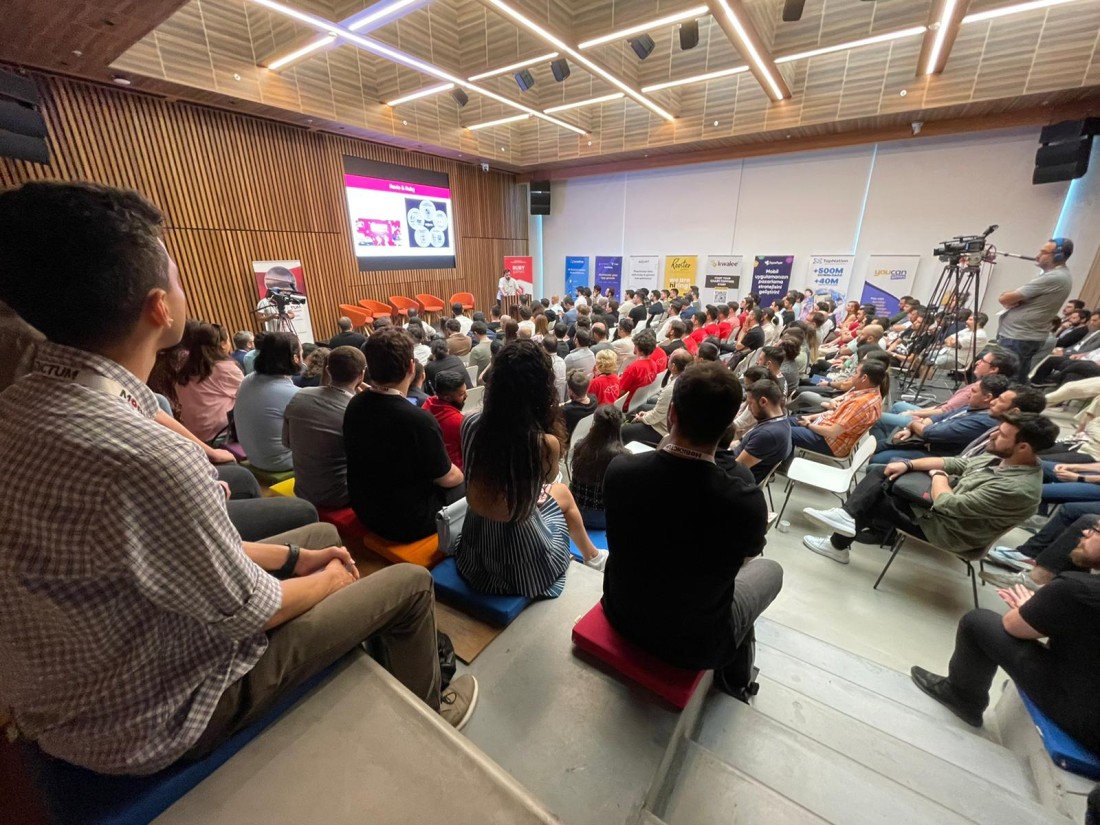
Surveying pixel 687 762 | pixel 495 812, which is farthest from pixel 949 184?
pixel 495 812

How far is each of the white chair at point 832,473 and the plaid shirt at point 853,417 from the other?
0.09m

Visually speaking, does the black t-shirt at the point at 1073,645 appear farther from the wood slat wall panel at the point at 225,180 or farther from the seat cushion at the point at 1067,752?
the wood slat wall panel at the point at 225,180

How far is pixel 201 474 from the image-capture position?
813mm

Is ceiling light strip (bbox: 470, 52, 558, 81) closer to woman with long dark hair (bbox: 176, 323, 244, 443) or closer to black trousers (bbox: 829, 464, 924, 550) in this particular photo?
woman with long dark hair (bbox: 176, 323, 244, 443)

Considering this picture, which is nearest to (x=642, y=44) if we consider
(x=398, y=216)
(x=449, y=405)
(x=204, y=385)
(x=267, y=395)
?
(x=398, y=216)

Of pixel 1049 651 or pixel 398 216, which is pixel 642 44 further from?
pixel 1049 651

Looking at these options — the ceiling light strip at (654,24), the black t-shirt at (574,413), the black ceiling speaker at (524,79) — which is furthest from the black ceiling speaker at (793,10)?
the black t-shirt at (574,413)

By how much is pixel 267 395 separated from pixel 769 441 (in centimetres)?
322

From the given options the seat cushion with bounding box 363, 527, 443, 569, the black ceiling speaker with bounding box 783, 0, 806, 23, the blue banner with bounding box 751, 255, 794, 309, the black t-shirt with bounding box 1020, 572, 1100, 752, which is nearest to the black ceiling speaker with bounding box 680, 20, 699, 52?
the black ceiling speaker with bounding box 783, 0, 806, 23

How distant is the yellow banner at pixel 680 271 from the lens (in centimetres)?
1029

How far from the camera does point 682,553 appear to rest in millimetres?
1325

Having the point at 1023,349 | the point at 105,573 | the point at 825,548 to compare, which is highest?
the point at 105,573

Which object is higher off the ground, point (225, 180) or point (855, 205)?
point (225, 180)

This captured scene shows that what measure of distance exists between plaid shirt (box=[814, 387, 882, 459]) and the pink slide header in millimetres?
9412
